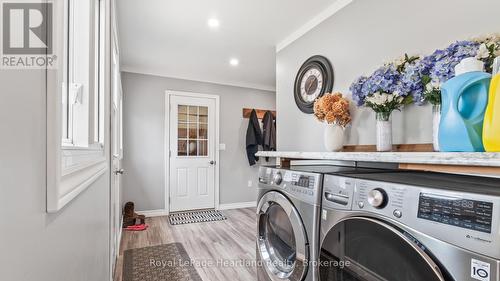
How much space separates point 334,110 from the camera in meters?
1.80

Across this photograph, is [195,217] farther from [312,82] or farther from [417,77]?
[417,77]

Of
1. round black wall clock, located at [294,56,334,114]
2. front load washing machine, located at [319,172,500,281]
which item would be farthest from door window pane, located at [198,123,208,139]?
front load washing machine, located at [319,172,500,281]

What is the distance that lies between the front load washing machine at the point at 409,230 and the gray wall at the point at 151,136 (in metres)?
3.21

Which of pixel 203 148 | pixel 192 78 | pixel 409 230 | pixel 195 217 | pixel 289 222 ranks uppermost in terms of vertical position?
pixel 192 78

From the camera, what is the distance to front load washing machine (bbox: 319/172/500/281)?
562 millimetres

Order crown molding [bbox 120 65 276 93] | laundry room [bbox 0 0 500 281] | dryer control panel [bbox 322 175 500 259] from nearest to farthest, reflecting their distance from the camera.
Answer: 1. laundry room [bbox 0 0 500 281]
2. dryer control panel [bbox 322 175 500 259]
3. crown molding [bbox 120 65 276 93]

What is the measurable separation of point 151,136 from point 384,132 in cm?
324

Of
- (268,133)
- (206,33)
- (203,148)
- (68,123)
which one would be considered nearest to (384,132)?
(68,123)

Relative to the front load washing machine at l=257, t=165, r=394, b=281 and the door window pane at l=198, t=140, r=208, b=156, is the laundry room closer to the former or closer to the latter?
the front load washing machine at l=257, t=165, r=394, b=281

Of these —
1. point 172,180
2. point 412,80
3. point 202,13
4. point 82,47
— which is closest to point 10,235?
point 82,47

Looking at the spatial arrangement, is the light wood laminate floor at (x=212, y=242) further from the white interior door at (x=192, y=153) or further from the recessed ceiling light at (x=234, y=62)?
the recessed ceiling light at (x=234, y=62)

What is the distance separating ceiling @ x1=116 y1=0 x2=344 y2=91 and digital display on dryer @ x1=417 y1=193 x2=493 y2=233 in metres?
1.88

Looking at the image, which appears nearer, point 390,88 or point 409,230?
point 409,230

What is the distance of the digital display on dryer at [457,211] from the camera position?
0.56m
